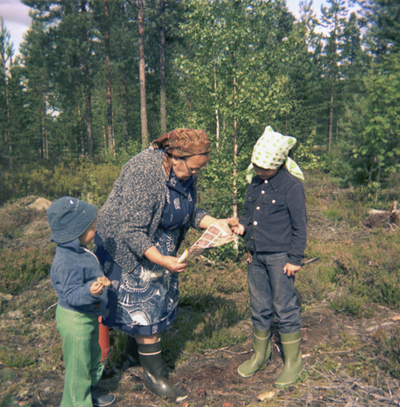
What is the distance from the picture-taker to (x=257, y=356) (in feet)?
10.7

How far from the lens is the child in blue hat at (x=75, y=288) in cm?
237

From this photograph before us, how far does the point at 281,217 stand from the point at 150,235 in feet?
3.63

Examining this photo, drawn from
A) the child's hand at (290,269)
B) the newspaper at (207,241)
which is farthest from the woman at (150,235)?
the child's hand at (290,269)

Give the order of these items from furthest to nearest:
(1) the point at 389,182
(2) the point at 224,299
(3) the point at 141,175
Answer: (1) the point at 389,182 < (2) the point at 224,299 < (3) the point at 141,175

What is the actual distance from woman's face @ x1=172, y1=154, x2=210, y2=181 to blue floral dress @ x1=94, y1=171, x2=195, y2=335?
0.08 meters

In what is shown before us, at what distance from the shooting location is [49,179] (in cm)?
1120

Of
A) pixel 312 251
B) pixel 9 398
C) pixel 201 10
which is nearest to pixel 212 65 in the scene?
pixel 201 10

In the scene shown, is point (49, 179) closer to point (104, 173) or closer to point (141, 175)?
point (104, 173)

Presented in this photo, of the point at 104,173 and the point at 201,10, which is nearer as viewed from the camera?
the point at 201,10

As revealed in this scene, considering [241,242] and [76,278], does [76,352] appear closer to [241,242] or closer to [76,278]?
[76,278]

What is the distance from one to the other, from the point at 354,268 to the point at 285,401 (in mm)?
2722

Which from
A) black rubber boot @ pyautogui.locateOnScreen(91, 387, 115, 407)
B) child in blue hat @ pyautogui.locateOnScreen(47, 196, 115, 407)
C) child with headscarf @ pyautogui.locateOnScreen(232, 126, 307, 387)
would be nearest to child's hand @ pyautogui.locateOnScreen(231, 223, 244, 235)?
child with headscarf @ pyautogui.locateOnScreen(232, 126, 307, 387)

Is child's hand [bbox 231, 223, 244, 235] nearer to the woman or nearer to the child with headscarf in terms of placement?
the child with headscarf

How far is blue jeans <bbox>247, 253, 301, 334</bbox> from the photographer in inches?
118
